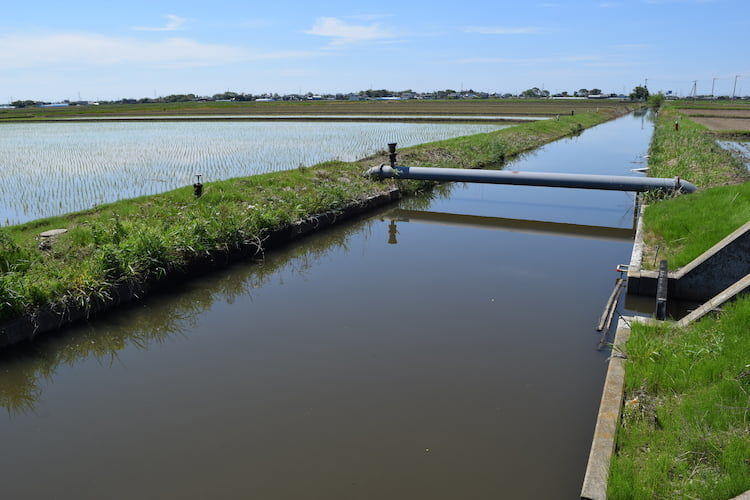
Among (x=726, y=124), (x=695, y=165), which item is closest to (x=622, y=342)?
(x=695, y=165)

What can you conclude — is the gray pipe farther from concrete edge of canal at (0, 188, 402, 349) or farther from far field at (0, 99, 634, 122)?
far field at (0, 99, 634, 122)

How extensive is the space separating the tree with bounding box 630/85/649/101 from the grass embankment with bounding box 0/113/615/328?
353ft

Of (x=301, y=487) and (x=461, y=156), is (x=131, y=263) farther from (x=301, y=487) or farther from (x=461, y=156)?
(x=461, y=156)

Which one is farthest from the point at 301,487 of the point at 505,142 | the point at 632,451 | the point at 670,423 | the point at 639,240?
the point at 505,142

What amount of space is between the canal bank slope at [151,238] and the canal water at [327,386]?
1.01ft

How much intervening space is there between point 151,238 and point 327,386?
11.7 ft

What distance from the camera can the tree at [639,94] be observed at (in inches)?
4055

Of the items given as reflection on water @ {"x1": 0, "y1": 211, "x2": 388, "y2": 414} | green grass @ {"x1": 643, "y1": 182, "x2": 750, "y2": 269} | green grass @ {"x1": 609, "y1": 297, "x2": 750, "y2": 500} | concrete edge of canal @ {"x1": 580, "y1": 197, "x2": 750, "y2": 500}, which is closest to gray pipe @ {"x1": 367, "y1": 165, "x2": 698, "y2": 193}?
green grass @ {"x1": 643, "y1": 182, "x2": 750, "y2": 269}

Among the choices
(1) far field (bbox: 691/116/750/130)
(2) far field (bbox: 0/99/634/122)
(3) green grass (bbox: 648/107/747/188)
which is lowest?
(3) green grass (bbox: 648/107/747/188)

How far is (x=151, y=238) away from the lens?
264 inches

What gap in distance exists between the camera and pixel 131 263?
20.8ft

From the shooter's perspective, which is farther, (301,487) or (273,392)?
(273,392)

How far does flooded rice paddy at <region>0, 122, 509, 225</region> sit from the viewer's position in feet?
37.8

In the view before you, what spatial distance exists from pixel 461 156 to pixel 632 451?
14297 millimetres
